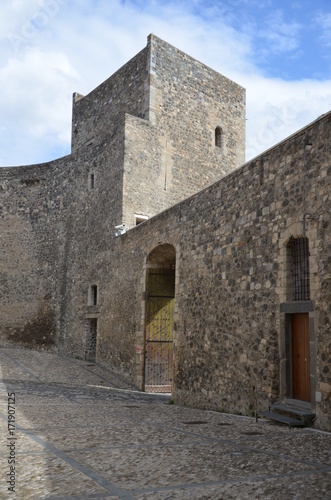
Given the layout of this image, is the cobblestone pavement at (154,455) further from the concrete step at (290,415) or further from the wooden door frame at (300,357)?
the wooden door frame at (300,357)

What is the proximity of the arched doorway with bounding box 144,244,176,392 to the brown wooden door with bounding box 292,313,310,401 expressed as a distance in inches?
233

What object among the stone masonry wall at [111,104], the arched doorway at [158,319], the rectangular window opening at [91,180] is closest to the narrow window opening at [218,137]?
the stone masonry wall at [111,104]

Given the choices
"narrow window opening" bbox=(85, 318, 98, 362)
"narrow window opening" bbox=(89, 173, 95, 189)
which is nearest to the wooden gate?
"narrow window opening" bbox=(85, 318, 98, 362)

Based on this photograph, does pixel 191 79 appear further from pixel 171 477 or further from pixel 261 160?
pixel 171 477

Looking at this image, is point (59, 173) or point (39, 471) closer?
point (39, 471)

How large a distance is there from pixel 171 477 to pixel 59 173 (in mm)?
16514

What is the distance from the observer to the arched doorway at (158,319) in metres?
12.5

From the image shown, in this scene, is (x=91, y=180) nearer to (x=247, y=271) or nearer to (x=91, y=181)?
(x=91, y=181)

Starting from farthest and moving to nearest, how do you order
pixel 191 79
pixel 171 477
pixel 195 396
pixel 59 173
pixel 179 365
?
1. pixel 59 173
2. pixel 191 79
3. pixel 179 365
4. pixel 195 396
5. pixel 171 477

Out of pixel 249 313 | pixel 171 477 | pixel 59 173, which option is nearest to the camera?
pixel 171 477

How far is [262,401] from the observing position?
7.00m

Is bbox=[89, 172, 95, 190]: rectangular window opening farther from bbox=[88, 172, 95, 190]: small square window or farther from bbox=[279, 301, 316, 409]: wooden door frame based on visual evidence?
bbox=[279, 301, 316, 409]: wooden door frame

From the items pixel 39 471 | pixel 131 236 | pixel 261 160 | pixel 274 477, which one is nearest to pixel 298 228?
pixel 261 160

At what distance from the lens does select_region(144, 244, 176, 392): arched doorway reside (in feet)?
41.0
